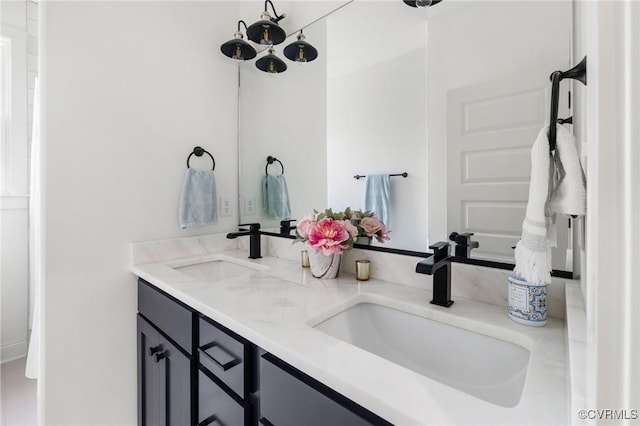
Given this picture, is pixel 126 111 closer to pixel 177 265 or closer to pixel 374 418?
pixel 177 265

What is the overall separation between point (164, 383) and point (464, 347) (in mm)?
1021

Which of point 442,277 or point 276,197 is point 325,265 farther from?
point 276,197

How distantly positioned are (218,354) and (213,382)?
98mm

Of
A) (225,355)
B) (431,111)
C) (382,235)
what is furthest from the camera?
(382,235)

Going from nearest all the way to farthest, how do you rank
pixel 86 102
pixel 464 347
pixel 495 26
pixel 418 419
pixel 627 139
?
pixel 627 139, pixel 418 419, pixel 464 347, pixel 495 26, pixel 86 102

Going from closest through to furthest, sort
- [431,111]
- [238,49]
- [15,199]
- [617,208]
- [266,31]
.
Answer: [617,208] → [431,111] → [266,31] → [238,49] → [15,199]

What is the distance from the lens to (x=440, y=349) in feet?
2.55

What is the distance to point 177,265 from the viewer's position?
137 centimetres

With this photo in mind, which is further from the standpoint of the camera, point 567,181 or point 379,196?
point 379,196

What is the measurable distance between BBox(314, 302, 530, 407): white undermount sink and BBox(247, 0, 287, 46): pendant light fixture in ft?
4.02

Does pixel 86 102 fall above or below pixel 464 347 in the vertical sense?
Result: above

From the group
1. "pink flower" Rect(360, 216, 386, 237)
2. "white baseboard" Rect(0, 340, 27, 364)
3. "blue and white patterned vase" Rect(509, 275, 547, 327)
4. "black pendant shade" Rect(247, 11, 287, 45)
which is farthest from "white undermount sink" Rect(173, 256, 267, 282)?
"white baseboard" Rect(0, 340, 27, 364)

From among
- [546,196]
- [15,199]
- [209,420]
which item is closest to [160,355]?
A: [209,420]

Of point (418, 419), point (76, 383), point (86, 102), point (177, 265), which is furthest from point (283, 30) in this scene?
point (76, 383)
